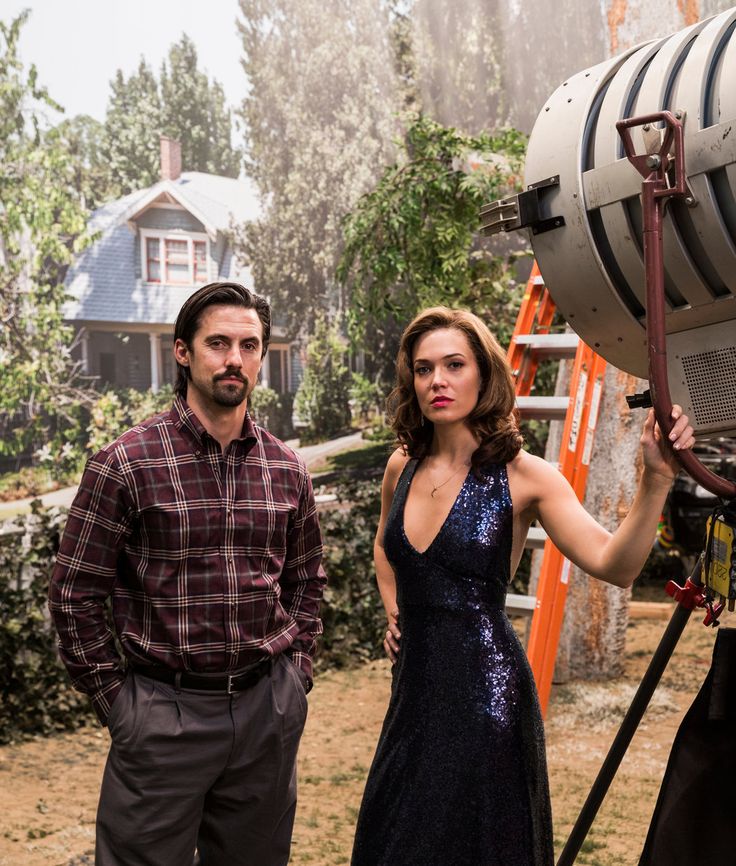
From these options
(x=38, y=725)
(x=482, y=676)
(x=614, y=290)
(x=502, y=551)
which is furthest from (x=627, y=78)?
(x=38, y=725)

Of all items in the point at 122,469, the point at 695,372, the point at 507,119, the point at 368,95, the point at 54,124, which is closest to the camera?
the point at 695,372

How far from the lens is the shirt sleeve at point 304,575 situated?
266cm

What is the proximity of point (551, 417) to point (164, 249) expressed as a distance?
308 cm

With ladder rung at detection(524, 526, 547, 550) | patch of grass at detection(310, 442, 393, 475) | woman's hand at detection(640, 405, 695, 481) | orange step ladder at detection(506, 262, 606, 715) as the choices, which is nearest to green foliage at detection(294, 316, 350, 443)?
patch of grass at detection(310, 442, 393, 475)

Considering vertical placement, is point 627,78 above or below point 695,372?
above

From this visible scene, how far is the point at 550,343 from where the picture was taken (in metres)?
3.89

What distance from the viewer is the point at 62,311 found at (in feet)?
19.0

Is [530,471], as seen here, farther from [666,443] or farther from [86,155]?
[86,155]

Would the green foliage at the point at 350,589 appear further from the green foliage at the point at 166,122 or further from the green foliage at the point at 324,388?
the green foliage at the point at 166,122

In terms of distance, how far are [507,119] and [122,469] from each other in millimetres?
5865

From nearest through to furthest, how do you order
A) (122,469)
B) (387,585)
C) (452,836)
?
1. (452,836)
2. (122,469)
3. (387,585)

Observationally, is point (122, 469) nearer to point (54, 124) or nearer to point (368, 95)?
point (54, 124)

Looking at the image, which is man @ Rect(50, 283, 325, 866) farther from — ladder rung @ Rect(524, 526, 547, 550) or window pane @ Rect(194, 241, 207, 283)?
window pane @ Rect(194, 241, 207, 283)

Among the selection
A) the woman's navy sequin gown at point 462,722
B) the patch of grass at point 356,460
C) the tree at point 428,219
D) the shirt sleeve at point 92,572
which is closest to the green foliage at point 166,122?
the tree at point 428,219
